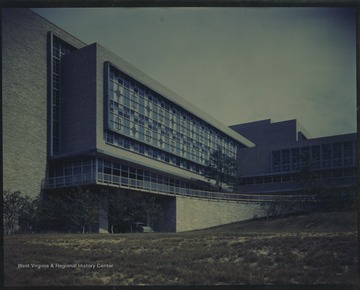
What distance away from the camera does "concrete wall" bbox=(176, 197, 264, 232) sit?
116 feet

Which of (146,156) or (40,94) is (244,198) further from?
(40,94)

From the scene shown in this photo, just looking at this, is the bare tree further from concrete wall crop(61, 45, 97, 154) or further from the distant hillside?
concrete wall crop(61, 45, 97, 154)

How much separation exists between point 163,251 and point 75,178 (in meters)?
19.0

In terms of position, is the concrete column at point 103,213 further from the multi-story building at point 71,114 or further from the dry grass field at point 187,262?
the dry grass field at point 187,262

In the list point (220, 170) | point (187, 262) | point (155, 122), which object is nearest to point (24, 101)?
point (155, 122)

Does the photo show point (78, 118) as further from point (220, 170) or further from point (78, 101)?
point (220, 170)

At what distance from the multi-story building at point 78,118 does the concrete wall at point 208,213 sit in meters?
1.22

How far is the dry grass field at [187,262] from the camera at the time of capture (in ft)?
37.4

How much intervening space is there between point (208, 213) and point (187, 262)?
2535 centimetres

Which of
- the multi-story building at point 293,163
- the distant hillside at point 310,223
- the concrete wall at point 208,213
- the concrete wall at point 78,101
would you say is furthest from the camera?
the multi-story building at point 293,163

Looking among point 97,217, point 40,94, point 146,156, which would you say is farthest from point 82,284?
point 146,156

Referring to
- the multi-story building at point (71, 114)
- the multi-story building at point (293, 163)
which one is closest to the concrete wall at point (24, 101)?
the multi-story building at point (71, 114)

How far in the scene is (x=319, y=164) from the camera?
5322 centimetres

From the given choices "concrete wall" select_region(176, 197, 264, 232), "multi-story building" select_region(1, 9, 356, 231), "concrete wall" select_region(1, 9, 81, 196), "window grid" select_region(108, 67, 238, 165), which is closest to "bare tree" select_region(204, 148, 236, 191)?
"window grid" select_region(108, 67, 238, 165)
